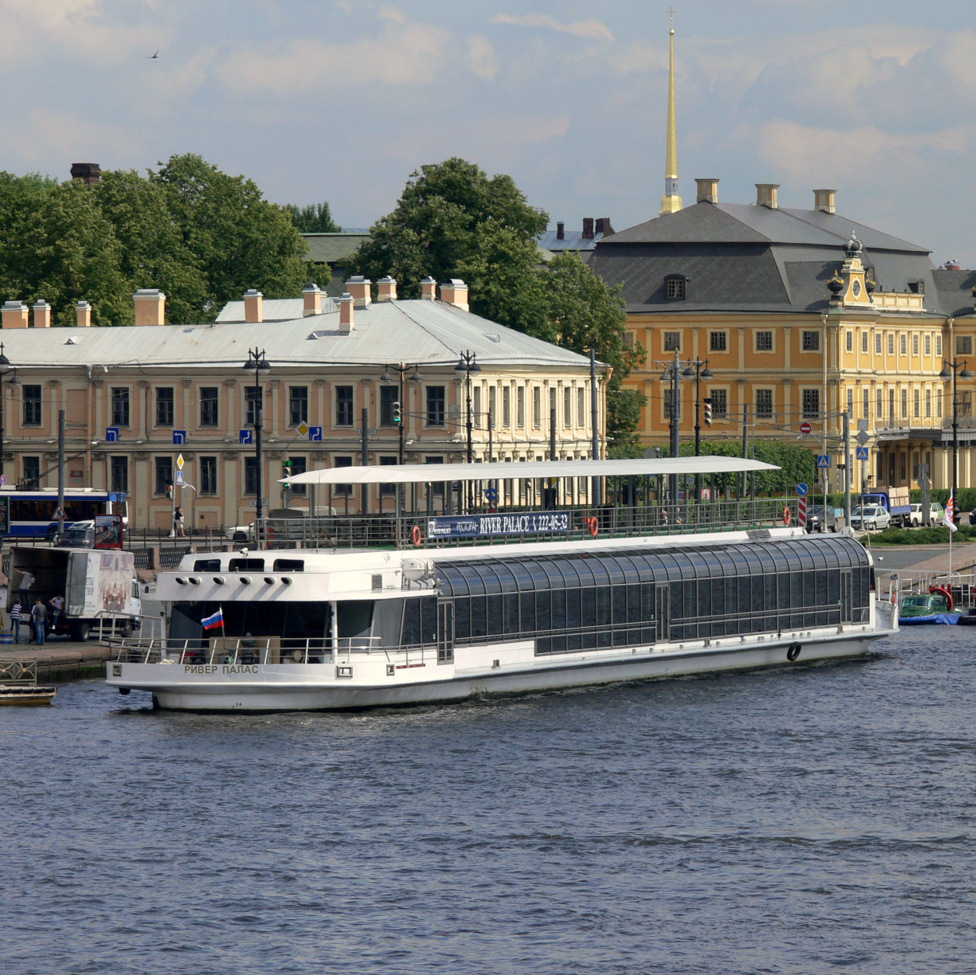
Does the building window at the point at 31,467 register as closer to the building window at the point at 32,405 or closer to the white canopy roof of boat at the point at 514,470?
the building window at the point at 32,405

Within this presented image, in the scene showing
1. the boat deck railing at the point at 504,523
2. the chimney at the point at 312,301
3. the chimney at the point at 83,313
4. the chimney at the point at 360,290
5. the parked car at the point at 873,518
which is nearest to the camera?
the boat deck railing at the point at 504,523

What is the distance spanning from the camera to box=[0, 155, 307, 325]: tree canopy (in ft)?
382

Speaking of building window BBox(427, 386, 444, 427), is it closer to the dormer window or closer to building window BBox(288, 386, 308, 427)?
building window BBox(288, 386, 308, 427)

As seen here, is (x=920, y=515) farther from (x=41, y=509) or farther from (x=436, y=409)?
(x=41, y=509)

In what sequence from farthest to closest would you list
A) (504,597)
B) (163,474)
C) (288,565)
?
(163,474) < (504,597) < (288,565)

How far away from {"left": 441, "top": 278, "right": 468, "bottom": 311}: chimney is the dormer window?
32920 mm

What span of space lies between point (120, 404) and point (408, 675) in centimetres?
5250

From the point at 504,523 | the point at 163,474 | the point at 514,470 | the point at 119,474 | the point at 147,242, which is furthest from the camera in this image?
the point at 147,242

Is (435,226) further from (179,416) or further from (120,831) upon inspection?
(120,831)

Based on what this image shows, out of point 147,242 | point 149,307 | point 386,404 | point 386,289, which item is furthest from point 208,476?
point 147,242

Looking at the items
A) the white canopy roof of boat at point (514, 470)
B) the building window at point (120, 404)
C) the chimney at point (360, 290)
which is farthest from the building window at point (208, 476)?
the white canopy roof of boat at point (514, 470)

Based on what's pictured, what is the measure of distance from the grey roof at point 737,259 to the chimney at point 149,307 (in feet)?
123

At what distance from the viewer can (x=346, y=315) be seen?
10206 centimetres

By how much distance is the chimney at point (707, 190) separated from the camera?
487 feet
